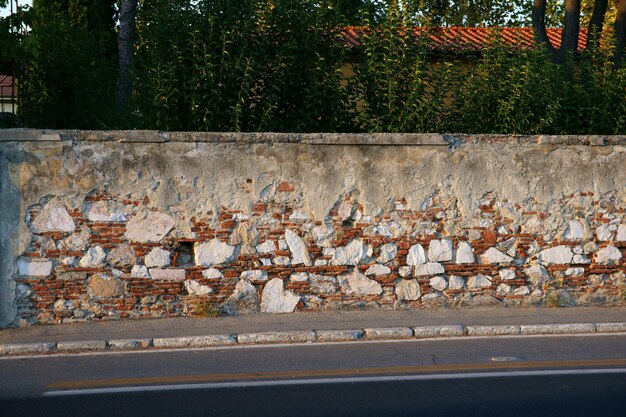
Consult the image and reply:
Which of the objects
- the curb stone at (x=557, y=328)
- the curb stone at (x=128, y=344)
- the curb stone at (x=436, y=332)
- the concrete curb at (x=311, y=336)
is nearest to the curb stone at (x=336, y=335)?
the concrete curb at (x=311, y=336)

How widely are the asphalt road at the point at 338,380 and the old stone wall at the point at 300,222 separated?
1.73m

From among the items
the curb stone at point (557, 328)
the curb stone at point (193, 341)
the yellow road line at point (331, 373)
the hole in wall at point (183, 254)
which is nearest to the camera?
the yellow road line at point (331, 373)

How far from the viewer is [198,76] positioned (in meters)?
11.9

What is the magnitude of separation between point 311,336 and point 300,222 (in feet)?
5.99

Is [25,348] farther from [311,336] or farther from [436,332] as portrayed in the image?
[436,332]

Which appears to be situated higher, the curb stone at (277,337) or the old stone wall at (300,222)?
the old stone wall at (300,222)

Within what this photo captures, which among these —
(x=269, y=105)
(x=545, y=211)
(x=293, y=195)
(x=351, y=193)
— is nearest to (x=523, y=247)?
(x=545, y=211)

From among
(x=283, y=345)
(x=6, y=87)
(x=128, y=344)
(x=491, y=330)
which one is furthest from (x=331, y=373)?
(x=6, y=87)

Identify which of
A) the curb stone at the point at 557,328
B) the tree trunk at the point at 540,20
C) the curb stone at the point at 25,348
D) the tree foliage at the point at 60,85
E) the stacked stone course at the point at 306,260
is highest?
the tree trunk at the point at 540,20

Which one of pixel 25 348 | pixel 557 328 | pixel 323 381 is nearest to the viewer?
pixel 323 381

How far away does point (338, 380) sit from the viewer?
25.5 ft

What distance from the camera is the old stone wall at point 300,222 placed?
10461mm

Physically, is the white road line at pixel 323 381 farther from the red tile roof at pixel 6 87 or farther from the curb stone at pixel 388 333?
the red tile roof at pixel 6 87

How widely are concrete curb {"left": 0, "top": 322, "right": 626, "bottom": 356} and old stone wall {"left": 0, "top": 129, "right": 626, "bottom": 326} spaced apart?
1.26 meters
